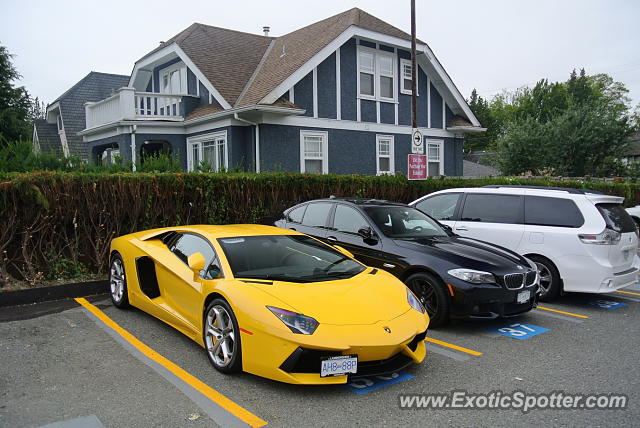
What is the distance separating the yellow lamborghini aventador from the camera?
394cm

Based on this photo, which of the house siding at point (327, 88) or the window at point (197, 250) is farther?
the house siding at point (327, 88)

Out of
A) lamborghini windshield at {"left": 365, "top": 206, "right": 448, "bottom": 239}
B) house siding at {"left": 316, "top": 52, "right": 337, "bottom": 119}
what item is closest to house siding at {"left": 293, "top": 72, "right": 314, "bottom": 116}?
house siding at {"left": 316, "top": 52, "right": 337, "bottom": 119}

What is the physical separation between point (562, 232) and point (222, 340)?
528 cm

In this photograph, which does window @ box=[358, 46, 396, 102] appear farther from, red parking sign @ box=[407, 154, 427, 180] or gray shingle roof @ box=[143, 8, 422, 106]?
red parking sign @ box=[407, 154, 427, 180]

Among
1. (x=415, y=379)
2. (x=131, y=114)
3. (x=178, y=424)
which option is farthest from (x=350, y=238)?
(x=131, y=114)

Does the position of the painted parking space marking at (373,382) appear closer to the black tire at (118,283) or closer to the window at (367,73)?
the black tire at (118,283)

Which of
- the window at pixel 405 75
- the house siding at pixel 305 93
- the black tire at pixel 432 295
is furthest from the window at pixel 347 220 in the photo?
the window at pixel 405 75

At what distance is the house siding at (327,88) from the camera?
17109mm

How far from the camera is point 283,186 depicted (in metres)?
10.7

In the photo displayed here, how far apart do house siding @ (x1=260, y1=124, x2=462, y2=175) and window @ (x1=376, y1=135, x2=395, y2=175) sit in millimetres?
229

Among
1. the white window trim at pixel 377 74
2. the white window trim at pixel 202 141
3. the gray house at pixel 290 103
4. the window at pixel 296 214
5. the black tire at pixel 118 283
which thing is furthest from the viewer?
the white window trim at pixel 377 74

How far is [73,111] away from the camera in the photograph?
28.0 m

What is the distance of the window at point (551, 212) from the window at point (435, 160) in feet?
43.0

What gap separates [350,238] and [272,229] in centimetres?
160
